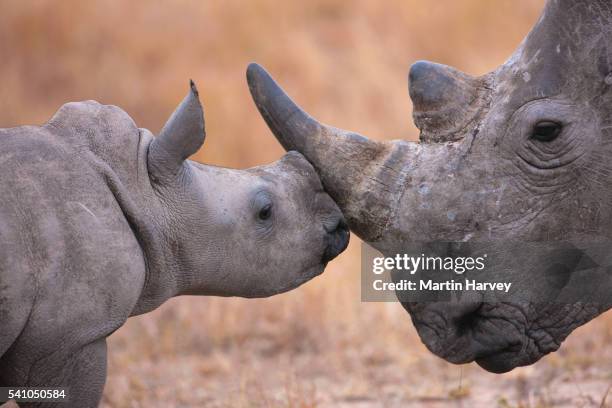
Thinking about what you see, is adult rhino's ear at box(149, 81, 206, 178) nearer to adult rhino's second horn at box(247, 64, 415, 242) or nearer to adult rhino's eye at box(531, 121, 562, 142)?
adult rhino's second horn at box(247, 64, 415, 242)

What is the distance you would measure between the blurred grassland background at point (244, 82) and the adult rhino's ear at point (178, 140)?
2.54m

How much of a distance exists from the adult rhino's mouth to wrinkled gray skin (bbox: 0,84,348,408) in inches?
25.2

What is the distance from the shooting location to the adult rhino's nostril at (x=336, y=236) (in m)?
4.96

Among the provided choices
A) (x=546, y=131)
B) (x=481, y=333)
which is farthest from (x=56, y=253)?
(x=546, y=131)

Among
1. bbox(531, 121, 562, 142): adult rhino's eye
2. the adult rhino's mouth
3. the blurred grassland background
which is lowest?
the adult rhino's mouth

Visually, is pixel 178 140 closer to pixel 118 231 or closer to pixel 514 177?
pixel 118 231

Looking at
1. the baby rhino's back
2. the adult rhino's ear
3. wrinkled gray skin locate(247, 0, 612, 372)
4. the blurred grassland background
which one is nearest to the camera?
the baby rhino's back

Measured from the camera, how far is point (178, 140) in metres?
4.68

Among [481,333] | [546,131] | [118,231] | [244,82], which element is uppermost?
[244,82]

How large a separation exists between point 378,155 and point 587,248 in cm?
90

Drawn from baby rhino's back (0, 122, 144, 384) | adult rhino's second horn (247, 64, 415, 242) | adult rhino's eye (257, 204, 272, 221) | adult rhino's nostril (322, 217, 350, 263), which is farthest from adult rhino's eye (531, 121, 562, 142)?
baby rhino's back (0, 122, 144, 384)

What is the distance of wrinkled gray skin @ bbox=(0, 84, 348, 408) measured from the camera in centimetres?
414

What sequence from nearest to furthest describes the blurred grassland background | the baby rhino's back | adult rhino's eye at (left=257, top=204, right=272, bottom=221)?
the baby rhino's back → adult rhino's eye at (left=257, top=204, right=272, bottom=221) → the blurred grassland background

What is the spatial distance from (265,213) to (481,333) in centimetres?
103
